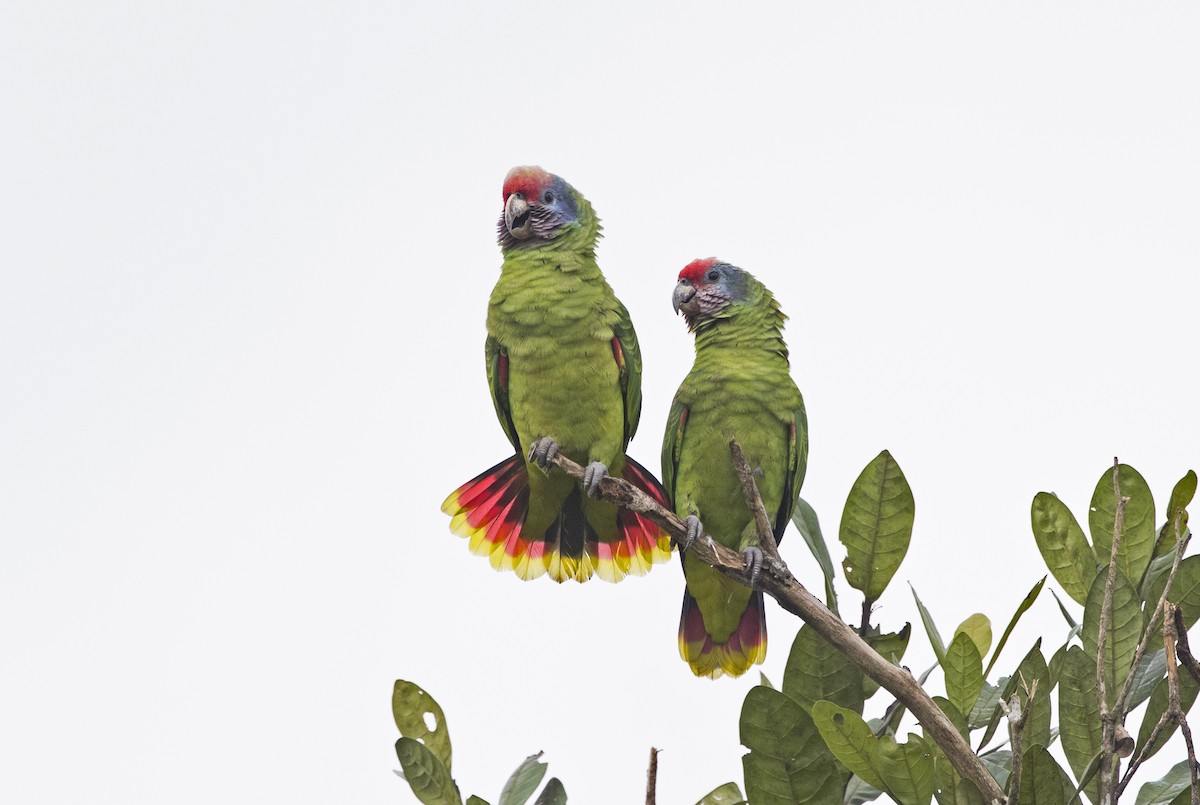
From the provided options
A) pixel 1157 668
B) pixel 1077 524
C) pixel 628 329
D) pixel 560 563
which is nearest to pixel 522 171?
pixel 628 329

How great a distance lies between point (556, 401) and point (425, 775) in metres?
1.85

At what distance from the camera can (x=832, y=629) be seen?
3.03m

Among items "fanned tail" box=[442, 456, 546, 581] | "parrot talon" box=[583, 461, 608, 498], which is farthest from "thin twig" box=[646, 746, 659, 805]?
"fanned tail" box=[442, 456, 546, 581]

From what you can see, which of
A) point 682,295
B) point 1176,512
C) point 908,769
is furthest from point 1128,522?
point 682,295

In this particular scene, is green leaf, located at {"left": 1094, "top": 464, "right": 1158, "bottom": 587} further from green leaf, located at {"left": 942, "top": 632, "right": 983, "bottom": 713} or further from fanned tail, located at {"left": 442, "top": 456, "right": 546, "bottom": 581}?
fanned tail, located at {"left": 442, "top": 456, "right": 546, "bottom": 581}

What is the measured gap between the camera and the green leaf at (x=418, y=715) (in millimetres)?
2955

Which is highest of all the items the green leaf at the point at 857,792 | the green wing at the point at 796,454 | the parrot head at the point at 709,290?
the parrot head at the point at 709,290

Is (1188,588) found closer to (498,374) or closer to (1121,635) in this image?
(1121,635)

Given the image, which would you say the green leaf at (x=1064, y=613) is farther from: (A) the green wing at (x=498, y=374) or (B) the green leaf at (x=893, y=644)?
(A) the green wing at (x=498, y=374)

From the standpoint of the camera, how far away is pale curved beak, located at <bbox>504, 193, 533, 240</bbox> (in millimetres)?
4664

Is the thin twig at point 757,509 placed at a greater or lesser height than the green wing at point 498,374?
lesser

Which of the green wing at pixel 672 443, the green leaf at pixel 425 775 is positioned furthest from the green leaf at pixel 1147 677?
the green wing at pixel 672 443

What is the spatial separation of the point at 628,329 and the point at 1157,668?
2241 millimetres

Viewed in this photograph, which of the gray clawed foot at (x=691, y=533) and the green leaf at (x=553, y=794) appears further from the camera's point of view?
the gray clawed foot at (x=691, y=533)
